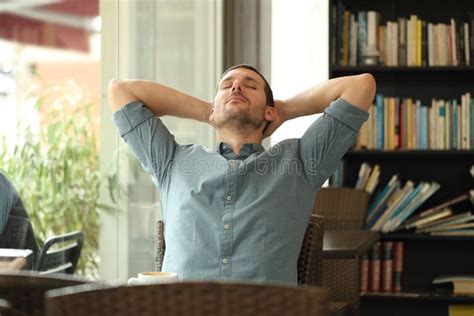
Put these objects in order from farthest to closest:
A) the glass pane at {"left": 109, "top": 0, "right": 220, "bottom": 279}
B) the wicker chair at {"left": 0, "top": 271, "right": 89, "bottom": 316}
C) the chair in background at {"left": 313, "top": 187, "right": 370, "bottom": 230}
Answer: the chair in background at {"left": 313, "top": 187, "right": 370, "bottom": 230}, the glass pane at {"left": 109, "top": 0, "right": 220, "bottom": 279}, the wicker chair at {"left": 0, "top": 271, "right": 89, "bottom": 316}

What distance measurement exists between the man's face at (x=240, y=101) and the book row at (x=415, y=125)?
1.97 metres

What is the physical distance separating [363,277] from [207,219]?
92.1 inches

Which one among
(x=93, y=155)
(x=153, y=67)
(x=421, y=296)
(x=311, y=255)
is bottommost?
(x=421, y=296)

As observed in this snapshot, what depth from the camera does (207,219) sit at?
2.42 meters

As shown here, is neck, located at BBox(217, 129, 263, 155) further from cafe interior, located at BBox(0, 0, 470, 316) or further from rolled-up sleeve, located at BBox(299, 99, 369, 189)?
cafe interior, located at BBox(0, 0, 470, 316)

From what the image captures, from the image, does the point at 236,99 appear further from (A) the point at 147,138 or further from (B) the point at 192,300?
(B) the point at 192,300

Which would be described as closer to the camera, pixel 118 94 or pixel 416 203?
pixel 118 94

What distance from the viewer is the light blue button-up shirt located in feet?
7.79

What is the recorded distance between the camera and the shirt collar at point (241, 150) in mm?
2553

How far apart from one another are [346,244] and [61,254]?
934 mm

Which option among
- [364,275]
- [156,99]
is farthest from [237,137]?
[364,275]

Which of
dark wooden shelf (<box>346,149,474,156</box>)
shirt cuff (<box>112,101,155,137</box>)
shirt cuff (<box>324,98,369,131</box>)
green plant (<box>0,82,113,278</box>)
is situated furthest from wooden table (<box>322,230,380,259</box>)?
dark wooden shelf (<box>346,149,474,156</box>)

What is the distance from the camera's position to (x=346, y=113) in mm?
2545

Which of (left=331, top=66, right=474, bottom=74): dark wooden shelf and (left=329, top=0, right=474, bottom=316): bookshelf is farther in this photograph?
(left=329, top=0, right=474, bottom=316): bookshelf
